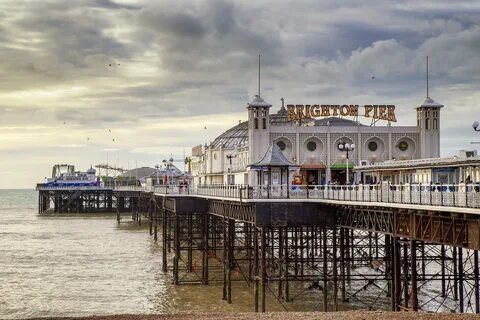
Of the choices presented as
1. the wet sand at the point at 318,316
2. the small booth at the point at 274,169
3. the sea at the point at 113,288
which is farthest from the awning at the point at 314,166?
the wet sand at the point at 318,316

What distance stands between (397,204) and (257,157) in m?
41.7

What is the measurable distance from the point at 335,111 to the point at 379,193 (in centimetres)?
4202

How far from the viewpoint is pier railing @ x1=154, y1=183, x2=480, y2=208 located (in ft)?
95.4

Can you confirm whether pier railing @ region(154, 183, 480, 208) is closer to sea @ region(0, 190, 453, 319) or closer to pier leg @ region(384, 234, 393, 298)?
pier leg @ region(384, 234, 393, 298)

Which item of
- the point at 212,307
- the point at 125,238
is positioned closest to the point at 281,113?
the point at 125,238

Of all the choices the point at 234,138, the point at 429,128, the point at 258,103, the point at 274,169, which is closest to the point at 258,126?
the point at 258,103

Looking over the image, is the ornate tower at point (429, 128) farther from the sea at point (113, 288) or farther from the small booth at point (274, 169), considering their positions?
the small booth at point (274, 169)

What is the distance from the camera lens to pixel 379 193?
36.9 meters

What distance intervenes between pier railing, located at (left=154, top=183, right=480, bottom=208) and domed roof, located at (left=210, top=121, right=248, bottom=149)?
145ft

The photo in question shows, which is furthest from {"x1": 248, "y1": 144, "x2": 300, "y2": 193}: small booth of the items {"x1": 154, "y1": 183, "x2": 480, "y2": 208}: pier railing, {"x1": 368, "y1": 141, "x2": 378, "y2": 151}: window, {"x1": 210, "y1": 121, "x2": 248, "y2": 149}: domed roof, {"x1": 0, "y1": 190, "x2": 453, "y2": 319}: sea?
{"x1": 210, "y1": 121, "x2": 248, "y2": 149}: domed roof

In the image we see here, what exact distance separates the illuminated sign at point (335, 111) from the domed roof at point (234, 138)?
75.7ft

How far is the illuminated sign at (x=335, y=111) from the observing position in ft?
256

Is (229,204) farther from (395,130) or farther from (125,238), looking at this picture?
(125,238)

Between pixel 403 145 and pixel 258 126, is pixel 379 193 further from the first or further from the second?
pixel 403 145
